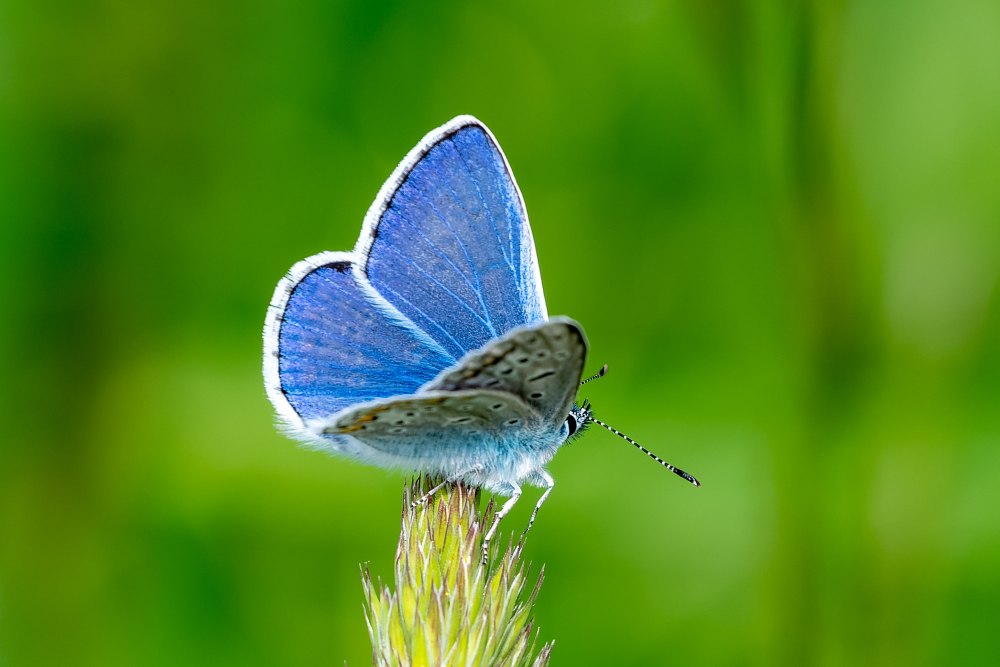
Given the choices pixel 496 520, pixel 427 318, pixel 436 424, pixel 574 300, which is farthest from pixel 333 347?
pixel 574 300

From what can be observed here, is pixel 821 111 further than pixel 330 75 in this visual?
No

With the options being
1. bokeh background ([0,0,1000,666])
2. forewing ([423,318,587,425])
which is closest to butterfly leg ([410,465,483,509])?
forewing ([423,318,587,425])

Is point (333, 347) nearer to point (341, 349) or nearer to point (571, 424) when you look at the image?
point (341, 349)

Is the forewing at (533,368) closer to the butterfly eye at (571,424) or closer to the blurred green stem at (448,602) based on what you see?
the butterfly eye at (571,424)

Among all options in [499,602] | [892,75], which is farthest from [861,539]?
[892,75]

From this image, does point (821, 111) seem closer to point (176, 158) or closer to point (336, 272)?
point (336, 272)

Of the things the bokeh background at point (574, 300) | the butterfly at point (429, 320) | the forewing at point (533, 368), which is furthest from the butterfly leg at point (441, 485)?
the bokeh background at point (574, 300)

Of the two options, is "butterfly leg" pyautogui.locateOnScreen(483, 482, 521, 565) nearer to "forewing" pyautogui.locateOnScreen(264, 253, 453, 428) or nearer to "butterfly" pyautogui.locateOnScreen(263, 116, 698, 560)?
"butterfly" pyautogui.locateOnScreen(263, 116, 698, 560)
